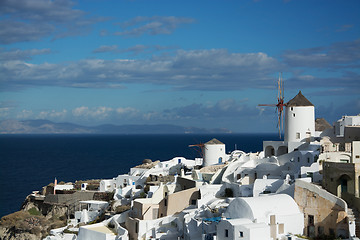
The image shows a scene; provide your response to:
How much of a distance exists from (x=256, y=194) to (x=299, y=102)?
530 inches

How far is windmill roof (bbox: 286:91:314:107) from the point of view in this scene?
147ft

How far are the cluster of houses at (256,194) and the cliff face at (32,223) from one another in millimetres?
3229

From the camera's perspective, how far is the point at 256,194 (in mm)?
34875

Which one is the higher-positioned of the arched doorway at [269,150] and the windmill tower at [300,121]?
the windmill tower at [300,121]

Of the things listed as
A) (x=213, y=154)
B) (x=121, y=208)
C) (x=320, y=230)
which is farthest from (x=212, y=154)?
(x=320, y=230)

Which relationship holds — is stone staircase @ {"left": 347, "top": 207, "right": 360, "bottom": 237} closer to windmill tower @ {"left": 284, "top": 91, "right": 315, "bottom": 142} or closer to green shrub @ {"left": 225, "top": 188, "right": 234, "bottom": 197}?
green shrub @ {"left": 225, "top": 188, "right": 234, "bottom": 197}

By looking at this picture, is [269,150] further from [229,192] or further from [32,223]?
[32,223]

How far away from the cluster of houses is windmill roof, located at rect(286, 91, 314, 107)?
91 mm

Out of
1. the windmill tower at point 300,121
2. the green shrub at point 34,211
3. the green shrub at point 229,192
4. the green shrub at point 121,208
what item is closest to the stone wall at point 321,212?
the green shrub at point 229,192

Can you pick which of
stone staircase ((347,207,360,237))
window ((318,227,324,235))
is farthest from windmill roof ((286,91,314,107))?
window ((318,227,324,235))

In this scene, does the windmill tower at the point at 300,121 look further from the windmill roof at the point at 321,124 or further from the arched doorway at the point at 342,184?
the arched doorway at the point at 342,184

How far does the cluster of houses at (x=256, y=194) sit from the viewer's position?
28562 millimetres

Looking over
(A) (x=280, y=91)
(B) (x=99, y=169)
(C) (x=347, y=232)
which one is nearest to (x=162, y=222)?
(C) (x=347, y=232)

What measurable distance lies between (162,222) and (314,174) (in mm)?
11233
